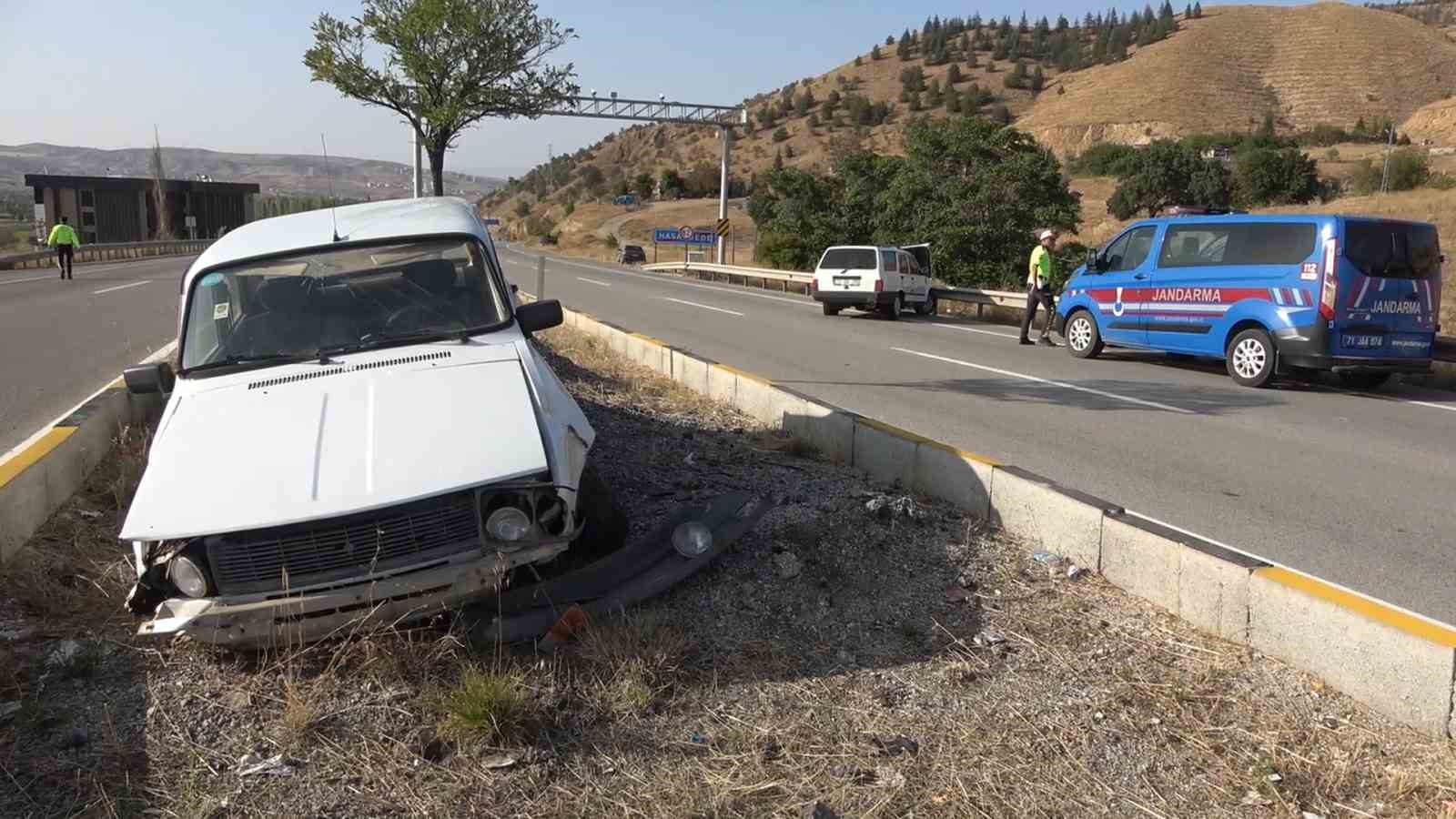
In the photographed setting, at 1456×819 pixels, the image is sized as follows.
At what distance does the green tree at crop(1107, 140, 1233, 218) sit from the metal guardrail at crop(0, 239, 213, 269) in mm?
45712

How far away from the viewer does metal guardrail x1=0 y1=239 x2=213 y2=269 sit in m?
33.2

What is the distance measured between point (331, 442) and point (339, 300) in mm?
1520

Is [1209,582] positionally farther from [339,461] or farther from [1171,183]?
[1171,183]

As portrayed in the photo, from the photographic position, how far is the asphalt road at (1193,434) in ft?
19.7

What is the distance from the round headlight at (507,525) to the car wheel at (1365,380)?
12.1 meters

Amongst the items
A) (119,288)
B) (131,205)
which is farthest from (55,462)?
(131,205)

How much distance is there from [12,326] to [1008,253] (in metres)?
22.7

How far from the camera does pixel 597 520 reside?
471cm

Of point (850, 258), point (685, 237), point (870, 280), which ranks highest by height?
point (685, 237)

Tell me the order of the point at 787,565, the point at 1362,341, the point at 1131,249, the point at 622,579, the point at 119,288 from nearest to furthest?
the point at 622,579 < the point at 787,565 < the point at 1362,341 < the point at 1131,249 < the point at 119,288

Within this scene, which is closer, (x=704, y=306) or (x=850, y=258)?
(x=850, y=258)

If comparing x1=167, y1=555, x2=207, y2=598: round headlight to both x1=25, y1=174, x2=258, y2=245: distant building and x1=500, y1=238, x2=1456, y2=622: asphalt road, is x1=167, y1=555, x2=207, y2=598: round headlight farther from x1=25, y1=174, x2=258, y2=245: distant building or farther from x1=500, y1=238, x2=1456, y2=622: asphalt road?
x1=25, y1=174, x2=258, y2=245: distant building

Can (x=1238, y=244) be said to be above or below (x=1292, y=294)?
above

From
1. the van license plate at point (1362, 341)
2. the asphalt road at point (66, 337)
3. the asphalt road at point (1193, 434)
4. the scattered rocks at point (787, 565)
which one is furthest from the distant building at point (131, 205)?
the scattered rocks at point (787, 565)
